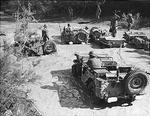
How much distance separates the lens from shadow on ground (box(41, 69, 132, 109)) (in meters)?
13.5

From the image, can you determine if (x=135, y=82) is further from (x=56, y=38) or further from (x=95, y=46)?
(x=56, y=38)

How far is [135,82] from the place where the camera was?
42.4 ft

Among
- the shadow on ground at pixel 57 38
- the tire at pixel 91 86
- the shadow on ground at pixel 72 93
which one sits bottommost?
the shadow on ground at pixel 72 93

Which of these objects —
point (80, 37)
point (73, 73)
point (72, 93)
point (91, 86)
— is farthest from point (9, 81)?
point (80, 37)

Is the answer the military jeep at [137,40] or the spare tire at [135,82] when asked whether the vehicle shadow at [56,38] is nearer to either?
the military jeep at [137,40]

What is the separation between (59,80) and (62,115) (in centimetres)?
382

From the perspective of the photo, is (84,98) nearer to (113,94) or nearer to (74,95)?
(74,95)

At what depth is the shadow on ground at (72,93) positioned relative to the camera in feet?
44.3

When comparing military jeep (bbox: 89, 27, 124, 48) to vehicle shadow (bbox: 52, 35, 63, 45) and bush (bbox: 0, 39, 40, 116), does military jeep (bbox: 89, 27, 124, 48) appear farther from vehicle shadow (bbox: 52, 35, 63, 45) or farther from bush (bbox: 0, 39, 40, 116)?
bush (bbox: 0, 39, 40, 116)

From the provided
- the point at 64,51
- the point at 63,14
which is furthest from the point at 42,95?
the point at 63,14

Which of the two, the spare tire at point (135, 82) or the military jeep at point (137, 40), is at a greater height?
the military jeep at point (137, 40)

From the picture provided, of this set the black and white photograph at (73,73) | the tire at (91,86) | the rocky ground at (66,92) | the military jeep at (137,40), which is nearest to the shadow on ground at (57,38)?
the black and white photograph at (73,73)

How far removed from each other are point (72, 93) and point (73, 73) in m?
2.24

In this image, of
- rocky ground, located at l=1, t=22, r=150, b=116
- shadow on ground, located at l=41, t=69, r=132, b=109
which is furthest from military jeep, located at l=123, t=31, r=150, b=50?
shadow on ground, located at l=41, t=69, r=132, b=109
